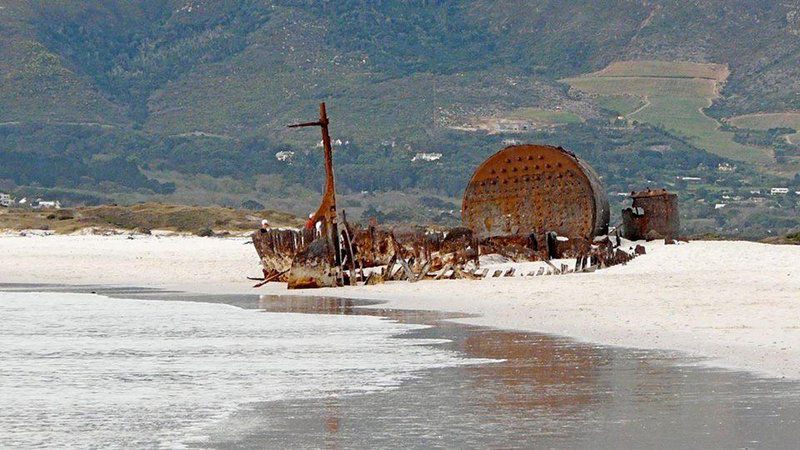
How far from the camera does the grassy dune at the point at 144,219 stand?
130 ft

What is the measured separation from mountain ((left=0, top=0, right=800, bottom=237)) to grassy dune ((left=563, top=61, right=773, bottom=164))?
0.20 meters

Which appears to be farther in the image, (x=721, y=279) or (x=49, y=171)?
(x=49, y=171)

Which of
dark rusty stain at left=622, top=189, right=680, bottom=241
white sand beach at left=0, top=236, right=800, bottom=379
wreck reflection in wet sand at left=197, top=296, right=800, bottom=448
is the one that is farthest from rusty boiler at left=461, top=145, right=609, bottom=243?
wreck reflection in wet sand at left=197, top=296, right=800, bottom=448

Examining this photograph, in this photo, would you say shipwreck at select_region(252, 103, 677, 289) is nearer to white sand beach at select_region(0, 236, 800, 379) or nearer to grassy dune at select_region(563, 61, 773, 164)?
white sand beach at select_region(0, 236, 800, 379)

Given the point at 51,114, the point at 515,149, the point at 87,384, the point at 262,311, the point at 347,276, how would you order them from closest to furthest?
the point at 87,384 → the point at 262,311 → the point at 347,276 → the point at 515,149 → the point at 51,114

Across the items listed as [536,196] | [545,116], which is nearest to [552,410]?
[536,196]

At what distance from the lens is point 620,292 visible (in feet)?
56.9

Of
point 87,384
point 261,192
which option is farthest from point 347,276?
point 261,192

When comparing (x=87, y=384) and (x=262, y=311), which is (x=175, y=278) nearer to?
(x=262, y=311)

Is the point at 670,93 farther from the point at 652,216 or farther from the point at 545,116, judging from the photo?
the point at 652,216

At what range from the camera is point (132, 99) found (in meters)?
116

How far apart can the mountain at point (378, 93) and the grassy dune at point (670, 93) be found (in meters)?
0.20

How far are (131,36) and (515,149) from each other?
10437cm

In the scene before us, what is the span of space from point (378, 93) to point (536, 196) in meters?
82.3
